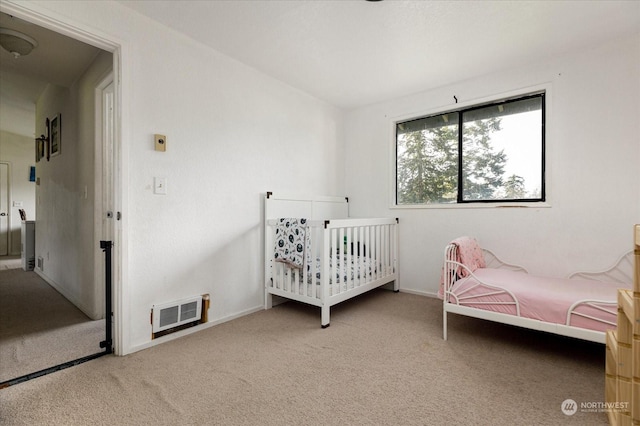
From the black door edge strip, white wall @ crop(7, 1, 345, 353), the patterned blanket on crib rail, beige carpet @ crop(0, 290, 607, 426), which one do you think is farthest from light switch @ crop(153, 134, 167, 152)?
beige carpet @ crop(0, 290, 607, 426)

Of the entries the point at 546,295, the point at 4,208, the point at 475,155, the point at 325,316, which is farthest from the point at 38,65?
the point at 4,208

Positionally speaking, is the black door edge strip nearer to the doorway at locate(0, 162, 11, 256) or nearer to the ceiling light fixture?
the ceiling light fixture

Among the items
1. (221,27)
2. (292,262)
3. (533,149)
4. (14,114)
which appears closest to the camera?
(221,27)

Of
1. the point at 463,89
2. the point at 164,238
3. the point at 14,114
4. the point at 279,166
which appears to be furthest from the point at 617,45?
the point at 14,114

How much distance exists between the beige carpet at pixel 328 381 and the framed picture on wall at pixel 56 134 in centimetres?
277

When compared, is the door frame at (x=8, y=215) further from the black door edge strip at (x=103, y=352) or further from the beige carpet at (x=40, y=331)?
the black door edge strip at (x=103, y=352)

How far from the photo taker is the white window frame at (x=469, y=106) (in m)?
2.47

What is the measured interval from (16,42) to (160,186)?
5.75 ft

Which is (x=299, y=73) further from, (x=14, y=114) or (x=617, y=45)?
(x=14, y=114)

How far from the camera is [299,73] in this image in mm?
2748

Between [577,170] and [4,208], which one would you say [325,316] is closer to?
[577,170]

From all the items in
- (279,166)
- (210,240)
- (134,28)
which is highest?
(134,28)

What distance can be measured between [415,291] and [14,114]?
20.6 feet

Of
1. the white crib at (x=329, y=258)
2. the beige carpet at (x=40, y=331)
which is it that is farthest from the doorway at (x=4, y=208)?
the white crib at (x=329, y=258)
